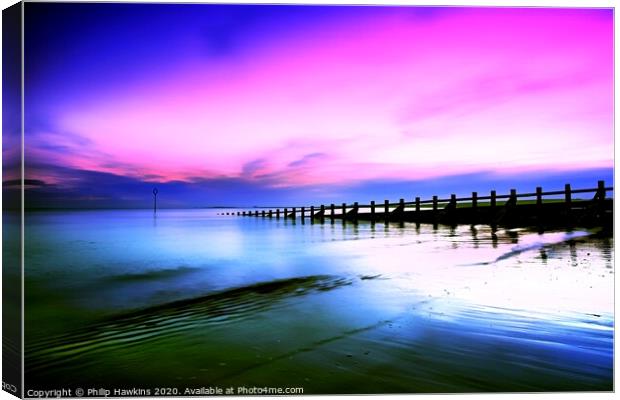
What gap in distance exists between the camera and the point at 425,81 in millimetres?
4203

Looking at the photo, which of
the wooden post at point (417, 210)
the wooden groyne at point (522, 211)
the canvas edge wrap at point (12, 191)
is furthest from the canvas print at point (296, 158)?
the wooden post at point (417, 210)

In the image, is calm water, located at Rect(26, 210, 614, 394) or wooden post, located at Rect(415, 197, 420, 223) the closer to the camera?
calm water, located at Rect(26, 210, 614, 394)

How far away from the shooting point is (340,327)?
3406 mm

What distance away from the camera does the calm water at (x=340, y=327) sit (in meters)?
2.72

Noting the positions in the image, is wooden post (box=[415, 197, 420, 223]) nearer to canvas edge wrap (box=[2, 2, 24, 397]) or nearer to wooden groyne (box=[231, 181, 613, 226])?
wooden groyne (box=[231, 181, 613, 226])

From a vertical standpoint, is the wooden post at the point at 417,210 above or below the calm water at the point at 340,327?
above

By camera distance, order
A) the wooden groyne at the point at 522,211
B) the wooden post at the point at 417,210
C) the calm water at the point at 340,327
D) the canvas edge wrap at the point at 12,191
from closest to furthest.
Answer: the calm water at the point at 340,327
the canvas edge wrap at the point at 12,191
the wooden groyne at the point at 522,211
the wooden post at the point at 417,210

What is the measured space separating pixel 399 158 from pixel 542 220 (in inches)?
339

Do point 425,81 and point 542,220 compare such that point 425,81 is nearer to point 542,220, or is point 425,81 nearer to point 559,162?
point 559,162

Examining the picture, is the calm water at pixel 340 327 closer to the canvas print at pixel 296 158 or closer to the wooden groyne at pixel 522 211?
the canvas print at pixel 296 158

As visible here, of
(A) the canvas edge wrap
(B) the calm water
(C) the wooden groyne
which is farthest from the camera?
(C) the wooden groyne

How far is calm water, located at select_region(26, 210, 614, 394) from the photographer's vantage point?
2721mm

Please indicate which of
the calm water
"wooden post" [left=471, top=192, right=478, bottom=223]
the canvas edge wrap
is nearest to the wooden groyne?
"wooden post" [left=471, top=192, right=478, bottom=223]

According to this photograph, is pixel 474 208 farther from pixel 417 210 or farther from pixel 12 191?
pixel 12 191
